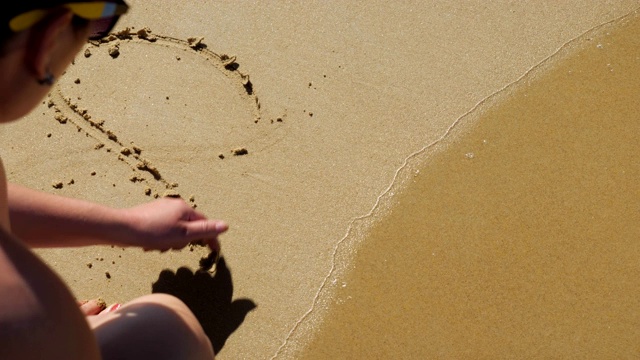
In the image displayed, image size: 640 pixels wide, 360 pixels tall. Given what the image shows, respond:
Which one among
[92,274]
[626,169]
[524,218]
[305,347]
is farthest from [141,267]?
[626,169]

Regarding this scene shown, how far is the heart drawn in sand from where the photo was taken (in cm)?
195

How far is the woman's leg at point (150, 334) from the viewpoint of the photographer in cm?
134

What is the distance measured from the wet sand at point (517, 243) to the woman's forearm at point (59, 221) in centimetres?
56

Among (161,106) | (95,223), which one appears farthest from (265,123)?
(95,223)

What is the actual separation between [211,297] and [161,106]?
1.95ft

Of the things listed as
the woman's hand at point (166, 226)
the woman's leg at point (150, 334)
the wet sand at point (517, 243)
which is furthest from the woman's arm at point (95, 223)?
the wet sand at point (517, 243)

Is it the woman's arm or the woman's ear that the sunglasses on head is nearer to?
the woman's ear

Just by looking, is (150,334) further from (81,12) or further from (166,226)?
(81,12)

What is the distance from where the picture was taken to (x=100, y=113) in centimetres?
202

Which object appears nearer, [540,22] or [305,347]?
[305,347]

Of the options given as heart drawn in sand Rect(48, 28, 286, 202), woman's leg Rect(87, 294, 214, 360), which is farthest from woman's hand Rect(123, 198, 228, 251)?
heart drawn in sand Rect(48, 28, 286, 202)

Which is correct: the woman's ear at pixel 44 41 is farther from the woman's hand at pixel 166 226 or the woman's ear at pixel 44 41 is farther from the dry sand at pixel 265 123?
the dry sand at pixel 265 123

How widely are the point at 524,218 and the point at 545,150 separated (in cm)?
22

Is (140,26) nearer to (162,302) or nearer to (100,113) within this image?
(100,113)
